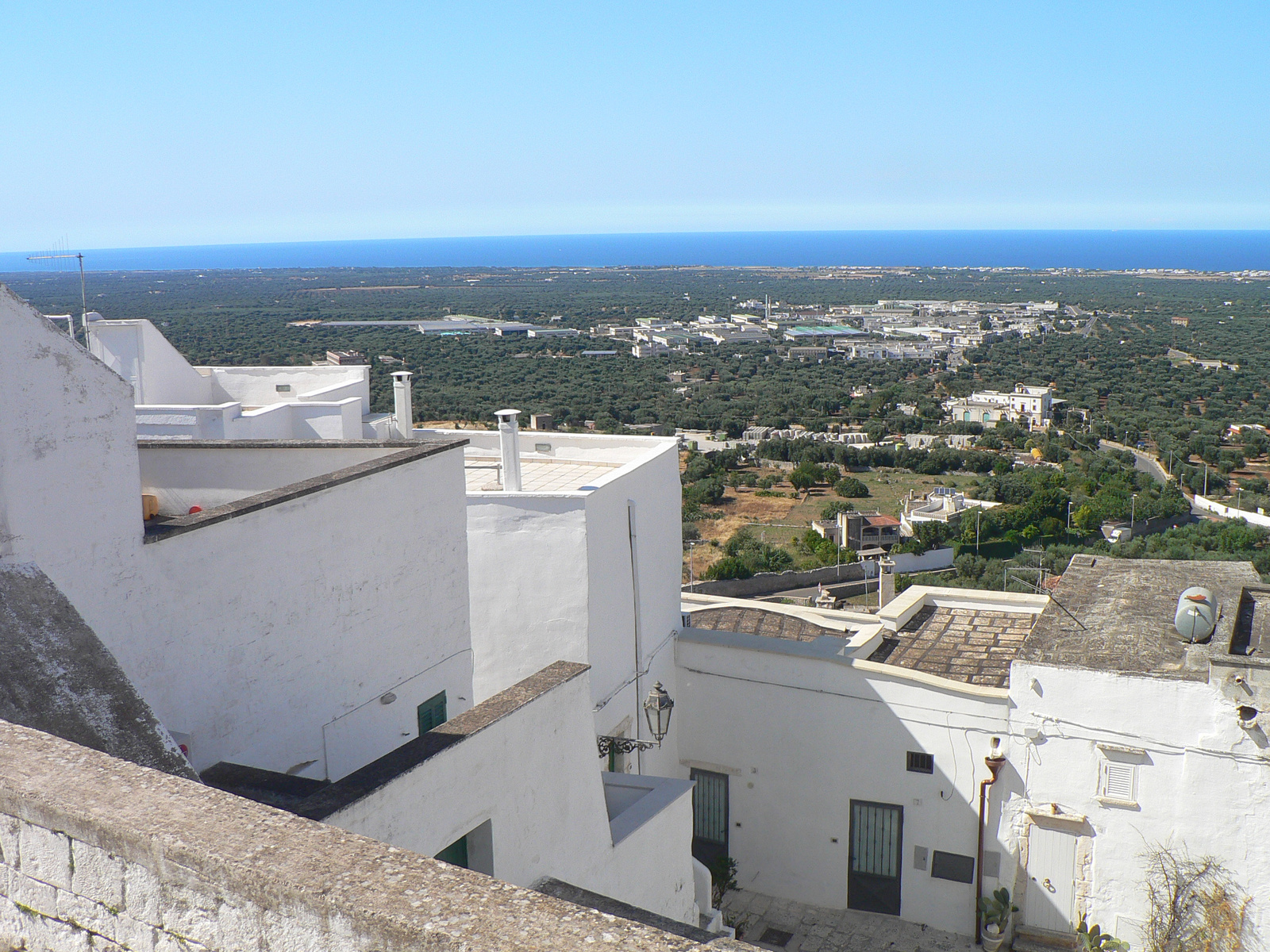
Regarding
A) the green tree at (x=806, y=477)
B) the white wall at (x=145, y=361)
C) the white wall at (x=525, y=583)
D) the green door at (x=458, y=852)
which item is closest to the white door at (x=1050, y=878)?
the white wall at (x=525, y=583)

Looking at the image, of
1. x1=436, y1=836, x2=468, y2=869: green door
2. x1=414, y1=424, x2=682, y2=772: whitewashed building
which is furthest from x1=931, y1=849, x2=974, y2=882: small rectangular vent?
x1=436, y1=836, x2=468, y2=869: green door

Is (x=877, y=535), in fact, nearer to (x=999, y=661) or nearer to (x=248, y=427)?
(x=999, y=661)

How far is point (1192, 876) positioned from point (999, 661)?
2.79 m

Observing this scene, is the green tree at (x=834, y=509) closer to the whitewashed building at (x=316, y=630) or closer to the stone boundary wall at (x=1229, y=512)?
the stone boundary wall at (x=1229, y=512)

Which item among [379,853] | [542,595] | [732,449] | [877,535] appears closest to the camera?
[379,853]

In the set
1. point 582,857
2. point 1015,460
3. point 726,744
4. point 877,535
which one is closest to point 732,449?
point 1015,460

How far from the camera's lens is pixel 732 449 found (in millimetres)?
52844

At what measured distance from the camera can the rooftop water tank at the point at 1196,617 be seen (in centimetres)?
916

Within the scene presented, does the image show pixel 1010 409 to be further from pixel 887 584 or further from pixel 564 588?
pixel 564 588

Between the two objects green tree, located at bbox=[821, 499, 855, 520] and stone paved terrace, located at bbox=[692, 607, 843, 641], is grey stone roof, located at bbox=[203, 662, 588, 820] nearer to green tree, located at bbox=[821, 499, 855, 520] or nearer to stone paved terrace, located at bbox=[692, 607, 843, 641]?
stone paved terrace, located at bbox=[692, 607, 843, 641]

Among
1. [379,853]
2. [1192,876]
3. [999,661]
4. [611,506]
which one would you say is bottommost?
[1192,876]

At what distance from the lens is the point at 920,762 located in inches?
413

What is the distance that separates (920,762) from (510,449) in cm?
492

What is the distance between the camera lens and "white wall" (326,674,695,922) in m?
5.14
